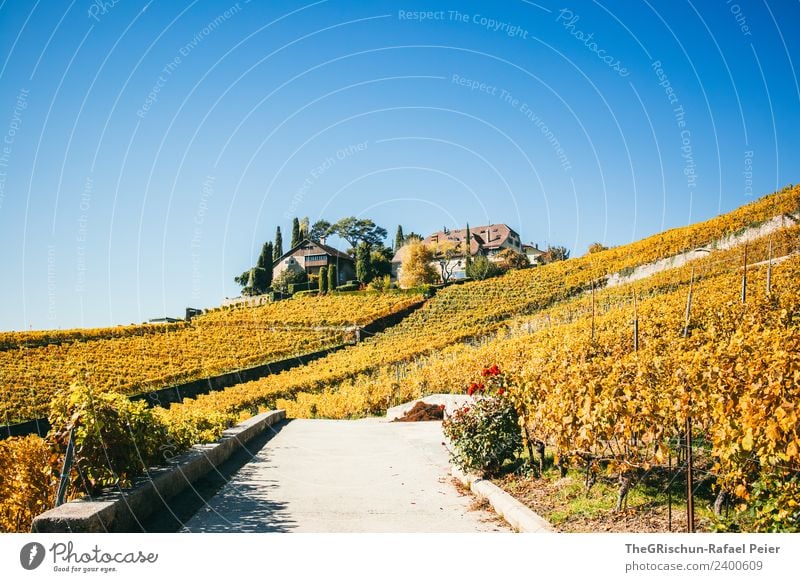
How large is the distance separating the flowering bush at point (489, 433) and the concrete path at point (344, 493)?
480mm

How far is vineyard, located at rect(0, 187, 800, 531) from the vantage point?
4691 millimetres

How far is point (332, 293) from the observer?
52656mm

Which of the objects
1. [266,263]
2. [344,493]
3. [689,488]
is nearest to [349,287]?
[266,263]

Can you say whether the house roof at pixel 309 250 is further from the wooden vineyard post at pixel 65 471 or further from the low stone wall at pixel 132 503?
the wooden vineyard post at pixel 65 471

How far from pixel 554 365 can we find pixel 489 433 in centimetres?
116

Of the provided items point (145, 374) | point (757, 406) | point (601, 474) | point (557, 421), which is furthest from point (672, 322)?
point (145, 374)

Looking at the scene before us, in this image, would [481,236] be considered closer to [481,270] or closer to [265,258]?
[481,270]

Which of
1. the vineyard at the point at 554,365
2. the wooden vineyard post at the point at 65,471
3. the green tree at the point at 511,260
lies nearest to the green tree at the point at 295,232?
the vineyard at the point at 554,365

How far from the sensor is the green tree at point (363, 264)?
5875 cm

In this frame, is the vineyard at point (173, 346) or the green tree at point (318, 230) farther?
the green tree at point (318, 230)

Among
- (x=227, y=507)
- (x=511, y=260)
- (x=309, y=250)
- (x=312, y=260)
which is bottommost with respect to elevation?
(x=227, y=507)

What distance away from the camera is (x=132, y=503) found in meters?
5.09

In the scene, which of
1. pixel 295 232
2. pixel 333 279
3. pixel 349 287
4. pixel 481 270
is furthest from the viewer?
pixel 295 232

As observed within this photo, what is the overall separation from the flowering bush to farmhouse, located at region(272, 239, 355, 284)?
54623 millimetres
